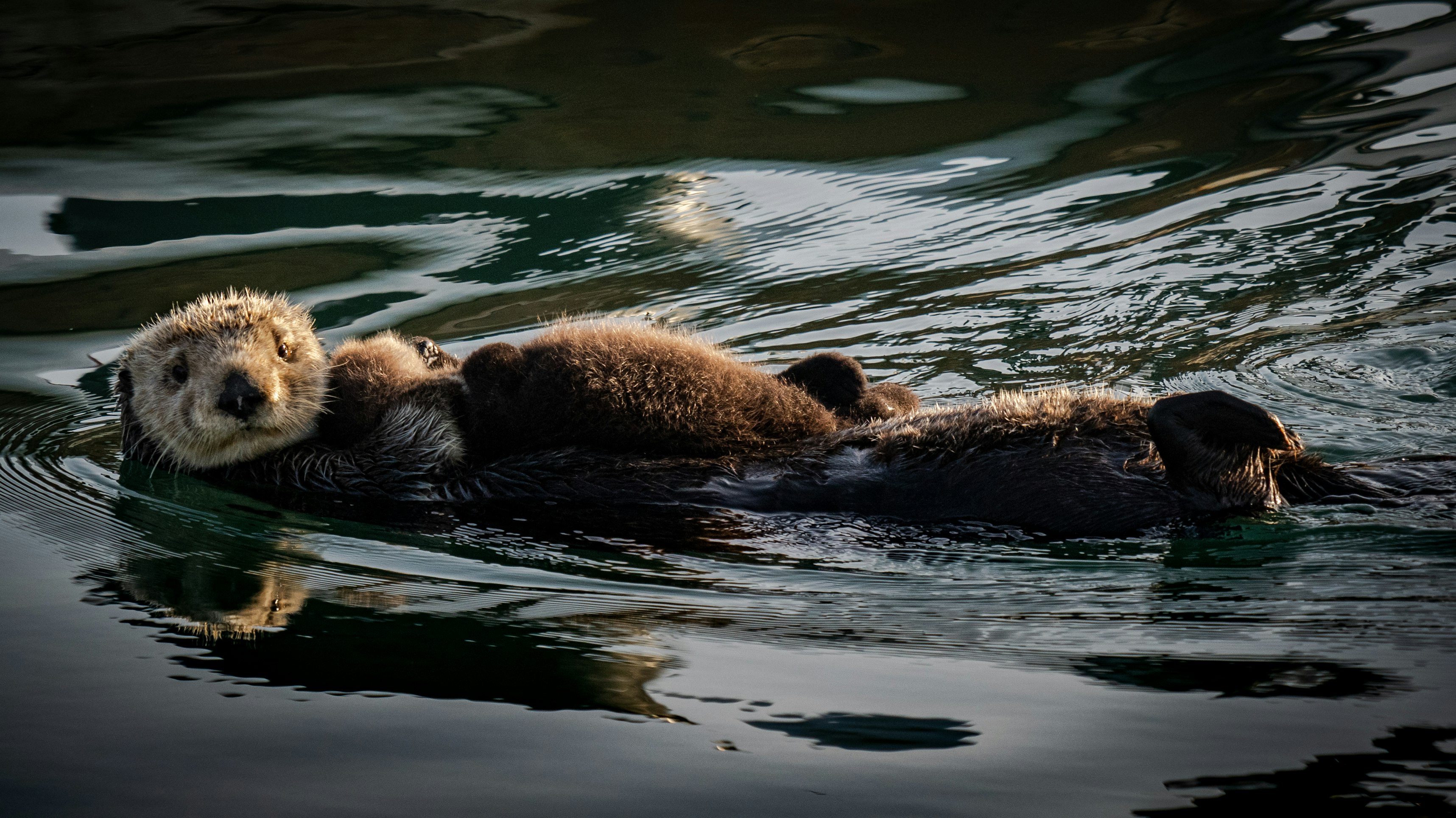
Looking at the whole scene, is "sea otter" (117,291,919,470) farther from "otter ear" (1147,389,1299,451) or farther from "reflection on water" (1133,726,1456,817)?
"reflection on water" (1133,726,1456,817)

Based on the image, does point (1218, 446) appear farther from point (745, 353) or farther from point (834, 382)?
point (745, 353)

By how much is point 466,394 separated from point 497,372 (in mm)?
151

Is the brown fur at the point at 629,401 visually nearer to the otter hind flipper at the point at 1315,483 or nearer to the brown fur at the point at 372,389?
the brown fur at the point at 372,389

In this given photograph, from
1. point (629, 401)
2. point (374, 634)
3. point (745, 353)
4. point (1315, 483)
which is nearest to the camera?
point (374, 634)

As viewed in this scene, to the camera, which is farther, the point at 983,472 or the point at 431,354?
the point at 431,354

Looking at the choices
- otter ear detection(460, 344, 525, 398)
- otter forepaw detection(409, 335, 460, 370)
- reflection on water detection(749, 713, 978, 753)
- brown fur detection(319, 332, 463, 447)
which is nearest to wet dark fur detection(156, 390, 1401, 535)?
brown fur detection(319, 332, 463, 447)

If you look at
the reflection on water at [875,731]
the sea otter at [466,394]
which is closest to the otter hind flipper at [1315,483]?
the sea otter at [466,394]

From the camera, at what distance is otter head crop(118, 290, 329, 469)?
149 inches

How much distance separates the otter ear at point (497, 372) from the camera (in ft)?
12.5

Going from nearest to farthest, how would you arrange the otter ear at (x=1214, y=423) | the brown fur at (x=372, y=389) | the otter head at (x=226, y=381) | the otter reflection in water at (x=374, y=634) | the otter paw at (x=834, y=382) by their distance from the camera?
the otter reflection in water at (x=374, y=634)
the otter ear at (x=1214, y=423)
the otter head at (x=226, y=381)
the brown fur at (x=372, y=389)
the otter paw at (x=834, y=382)

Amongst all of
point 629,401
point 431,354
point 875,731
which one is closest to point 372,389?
point 431,354

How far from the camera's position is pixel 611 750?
202cm

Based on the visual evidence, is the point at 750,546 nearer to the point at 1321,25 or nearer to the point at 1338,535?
the point at 1338,535

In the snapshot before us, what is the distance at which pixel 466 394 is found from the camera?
388 cm
